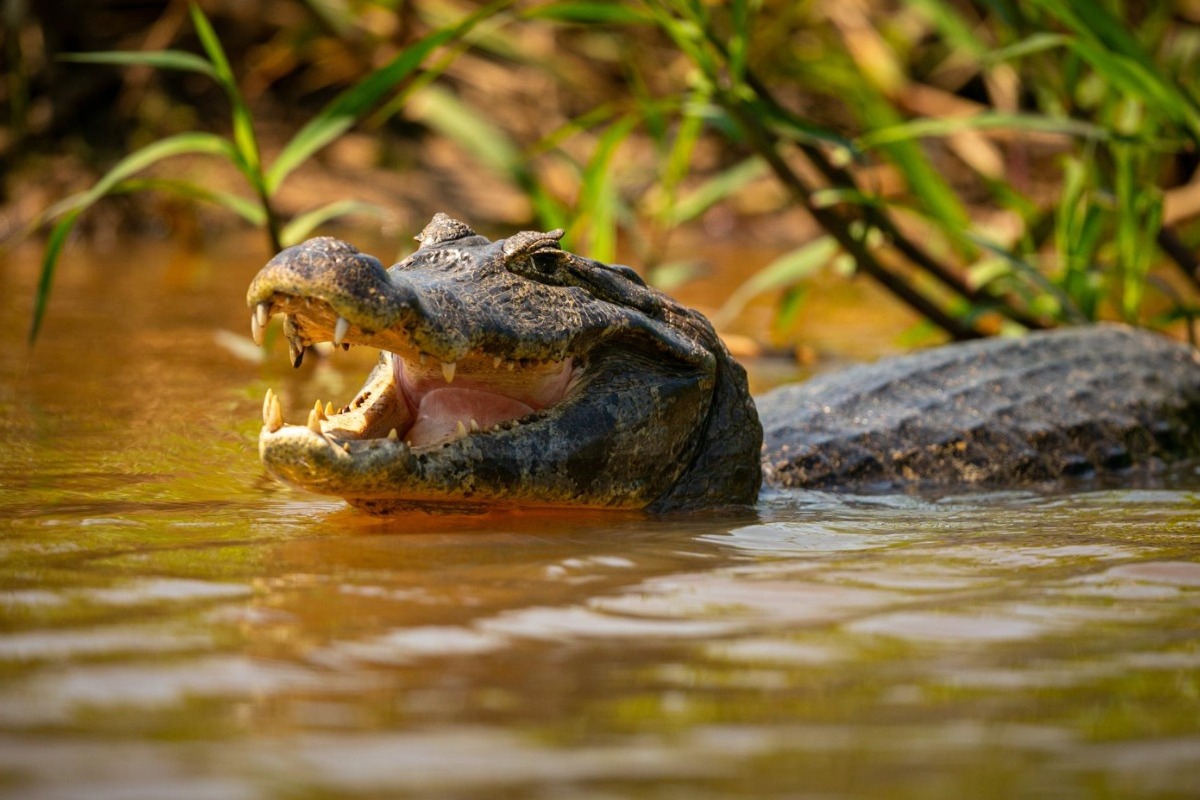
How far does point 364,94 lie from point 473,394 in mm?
1527

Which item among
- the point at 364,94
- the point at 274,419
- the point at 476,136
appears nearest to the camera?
the point at 274,419

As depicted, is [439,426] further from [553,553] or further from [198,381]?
[198,381]

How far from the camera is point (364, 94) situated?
14.3 ft

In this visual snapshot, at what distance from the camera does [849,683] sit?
1950 mm

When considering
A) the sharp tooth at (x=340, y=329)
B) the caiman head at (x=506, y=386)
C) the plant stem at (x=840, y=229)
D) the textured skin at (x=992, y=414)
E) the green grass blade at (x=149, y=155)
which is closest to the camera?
the sharp tooth at (x=340, y=329)

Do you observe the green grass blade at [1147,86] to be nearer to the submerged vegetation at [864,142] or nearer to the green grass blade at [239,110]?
the submerged vegetation at [864,142]

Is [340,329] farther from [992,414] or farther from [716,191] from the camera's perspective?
[716,191]

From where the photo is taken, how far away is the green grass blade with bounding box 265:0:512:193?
4.28 meters

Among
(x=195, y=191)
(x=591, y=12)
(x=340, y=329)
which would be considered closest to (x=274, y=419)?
(x=340, y=329)

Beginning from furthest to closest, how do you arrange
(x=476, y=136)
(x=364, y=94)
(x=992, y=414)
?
(x=476, y=136) < (x=364, y=94) < (x=992, y=414)

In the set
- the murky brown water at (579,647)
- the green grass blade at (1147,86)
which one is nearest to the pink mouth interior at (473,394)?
the murky brown water at (579,647)

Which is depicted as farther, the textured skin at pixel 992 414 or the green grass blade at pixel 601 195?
the green grass blade at pixel 601 195

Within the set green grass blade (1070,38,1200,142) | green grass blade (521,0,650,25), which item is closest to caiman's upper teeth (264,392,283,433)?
green grass blade (521,0,650,25)

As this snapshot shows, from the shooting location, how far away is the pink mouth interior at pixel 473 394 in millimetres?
3111
